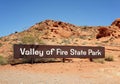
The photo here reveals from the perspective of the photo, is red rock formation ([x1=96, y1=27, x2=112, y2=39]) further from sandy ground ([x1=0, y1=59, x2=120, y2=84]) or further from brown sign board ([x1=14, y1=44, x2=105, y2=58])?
sandy ground ([x1=0, y1=59, x2=120, y2=84])

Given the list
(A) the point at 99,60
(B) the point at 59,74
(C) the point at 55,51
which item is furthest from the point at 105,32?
(B) the point at 59,74

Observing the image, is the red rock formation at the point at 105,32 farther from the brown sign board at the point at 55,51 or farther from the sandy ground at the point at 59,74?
the sandy ground at the point at 59,74

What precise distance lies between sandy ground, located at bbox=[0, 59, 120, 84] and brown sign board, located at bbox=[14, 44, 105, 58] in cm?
90

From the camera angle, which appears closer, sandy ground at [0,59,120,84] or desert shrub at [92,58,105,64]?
sandy ground at [0,59,120,84]

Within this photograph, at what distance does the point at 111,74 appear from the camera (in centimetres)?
1474

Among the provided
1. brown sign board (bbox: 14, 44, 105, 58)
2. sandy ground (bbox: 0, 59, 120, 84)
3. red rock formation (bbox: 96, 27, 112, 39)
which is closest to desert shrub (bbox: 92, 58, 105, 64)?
brown sign board (bbox: 14, 44, 105, 58)

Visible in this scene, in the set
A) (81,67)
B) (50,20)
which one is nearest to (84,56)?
(81,67)

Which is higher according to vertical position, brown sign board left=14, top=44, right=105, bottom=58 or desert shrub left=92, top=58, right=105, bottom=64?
brown sign board left=14, top=44, right=105, bottom=58

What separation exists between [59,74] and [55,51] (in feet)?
12.3

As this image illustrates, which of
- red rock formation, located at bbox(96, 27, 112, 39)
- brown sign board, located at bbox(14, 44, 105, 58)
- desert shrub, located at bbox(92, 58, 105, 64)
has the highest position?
red rock formation, located at bbox(96, 27, 112, 39)

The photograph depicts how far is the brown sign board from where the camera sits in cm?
1680

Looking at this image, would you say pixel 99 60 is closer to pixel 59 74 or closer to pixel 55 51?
pixel 55 51

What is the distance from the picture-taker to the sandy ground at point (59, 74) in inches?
484

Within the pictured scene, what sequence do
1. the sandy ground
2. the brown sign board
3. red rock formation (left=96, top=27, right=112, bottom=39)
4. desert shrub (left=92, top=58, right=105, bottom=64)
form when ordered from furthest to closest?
red rock formation (left=96, top=27, right=112, bottom=39)
desert shrub (left=92, top=58, right=105, bottom=64)
the brown sign board
the sandy ground
